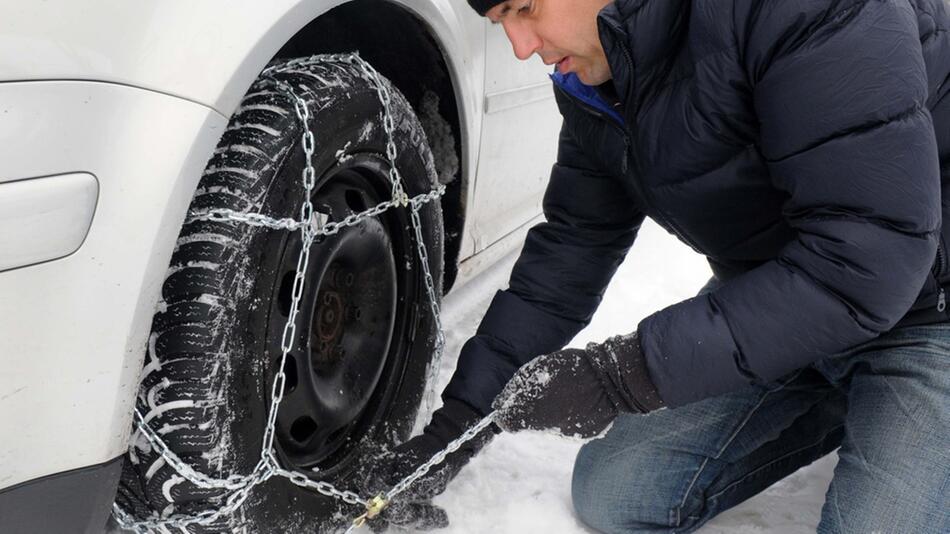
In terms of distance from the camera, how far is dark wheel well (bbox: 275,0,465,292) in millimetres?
Answer: 1634

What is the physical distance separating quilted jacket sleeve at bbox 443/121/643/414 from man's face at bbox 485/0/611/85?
39cm

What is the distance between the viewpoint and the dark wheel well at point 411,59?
1634mm

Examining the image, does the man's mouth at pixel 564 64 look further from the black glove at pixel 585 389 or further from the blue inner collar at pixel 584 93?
the black glove at pixel 585 389

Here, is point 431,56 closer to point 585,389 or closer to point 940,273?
point 585,389

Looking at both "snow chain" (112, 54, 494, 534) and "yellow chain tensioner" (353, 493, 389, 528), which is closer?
"snow chain" (112, 54, 494, 534)

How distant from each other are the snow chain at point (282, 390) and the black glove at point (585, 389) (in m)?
0.13

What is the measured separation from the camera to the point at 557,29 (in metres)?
1.37

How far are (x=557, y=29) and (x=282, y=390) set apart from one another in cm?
72

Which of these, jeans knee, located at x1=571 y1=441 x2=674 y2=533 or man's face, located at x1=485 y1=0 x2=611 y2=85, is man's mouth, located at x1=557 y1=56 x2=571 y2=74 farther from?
jeans knee, located at x1=571 y1=441 x2=674 y2=533

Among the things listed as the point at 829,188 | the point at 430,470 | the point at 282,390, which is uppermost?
the point at 829,188

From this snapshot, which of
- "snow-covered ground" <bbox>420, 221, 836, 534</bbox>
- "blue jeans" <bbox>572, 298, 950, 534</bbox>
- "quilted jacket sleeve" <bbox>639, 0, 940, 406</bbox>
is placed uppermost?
"quilted jacket sleeve" <bbox>639, 0, 940, 406</bbox>

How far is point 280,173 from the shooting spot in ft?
4.19

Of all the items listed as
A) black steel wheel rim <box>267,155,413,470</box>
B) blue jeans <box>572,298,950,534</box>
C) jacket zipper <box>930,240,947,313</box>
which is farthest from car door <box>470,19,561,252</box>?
jacket zipper <box>930,240,947,313</box>

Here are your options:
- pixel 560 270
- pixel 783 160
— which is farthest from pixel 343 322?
pixel 783 160
